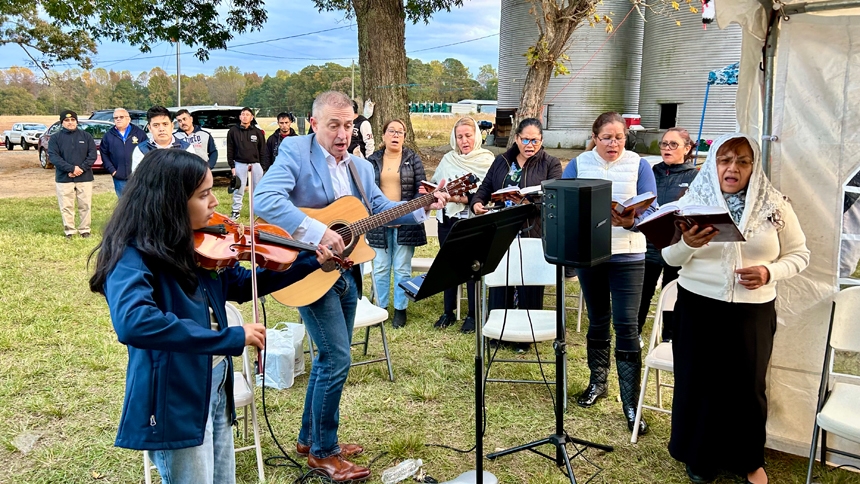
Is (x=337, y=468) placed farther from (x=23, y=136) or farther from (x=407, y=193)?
(x=23, y=136)

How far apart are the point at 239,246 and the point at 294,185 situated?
928 millimetres

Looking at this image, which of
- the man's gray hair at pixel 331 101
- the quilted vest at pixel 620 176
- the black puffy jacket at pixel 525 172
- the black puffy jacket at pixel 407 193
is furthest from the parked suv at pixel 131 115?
the quilted vest at pixel 620 176

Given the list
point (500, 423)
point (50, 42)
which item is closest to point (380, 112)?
point (500, 423)

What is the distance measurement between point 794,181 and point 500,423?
87.8 inches

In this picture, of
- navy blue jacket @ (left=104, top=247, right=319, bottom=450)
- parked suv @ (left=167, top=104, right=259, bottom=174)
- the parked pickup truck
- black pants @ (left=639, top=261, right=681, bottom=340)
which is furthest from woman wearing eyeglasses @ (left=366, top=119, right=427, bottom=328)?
the parked pickup truck

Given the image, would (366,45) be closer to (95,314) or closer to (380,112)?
(380,112)

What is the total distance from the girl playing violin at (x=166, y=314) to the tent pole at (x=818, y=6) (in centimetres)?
301

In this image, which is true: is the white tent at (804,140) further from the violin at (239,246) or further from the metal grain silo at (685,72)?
the metal grain silo at (685,72)

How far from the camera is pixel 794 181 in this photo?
3205 millimetres

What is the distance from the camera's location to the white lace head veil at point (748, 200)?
2955 mm

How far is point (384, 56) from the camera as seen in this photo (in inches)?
426

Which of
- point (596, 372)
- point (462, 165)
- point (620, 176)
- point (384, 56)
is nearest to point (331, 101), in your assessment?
point (620, 176)

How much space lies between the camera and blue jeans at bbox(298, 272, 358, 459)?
301 centimetres

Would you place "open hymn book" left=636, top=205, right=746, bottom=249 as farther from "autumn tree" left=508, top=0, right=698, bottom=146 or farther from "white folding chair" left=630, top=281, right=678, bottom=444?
"autumn tree" left=508, top=0, right=698, bottom=146
